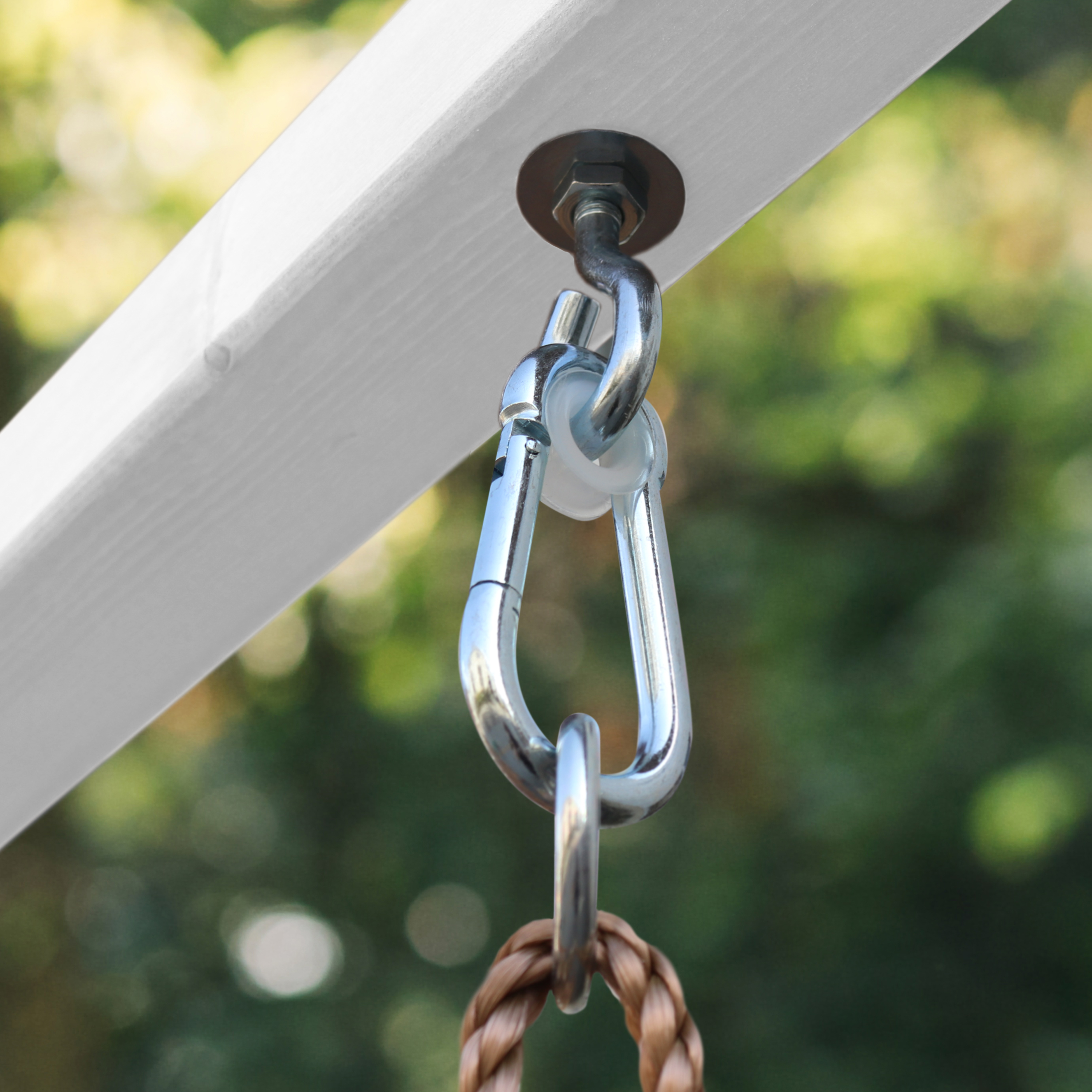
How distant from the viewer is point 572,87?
267 millimetres

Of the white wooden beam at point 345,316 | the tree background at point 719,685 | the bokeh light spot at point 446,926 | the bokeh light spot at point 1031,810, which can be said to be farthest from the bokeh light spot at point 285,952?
the white wooden beam at point 345,316

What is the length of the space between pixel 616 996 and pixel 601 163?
20 centimetres

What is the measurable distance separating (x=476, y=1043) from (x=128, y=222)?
7.04 feet

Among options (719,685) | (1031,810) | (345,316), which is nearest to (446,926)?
(719,685)

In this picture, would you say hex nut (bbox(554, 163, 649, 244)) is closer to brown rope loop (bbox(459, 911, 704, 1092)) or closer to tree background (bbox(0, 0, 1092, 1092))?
brown rope loop (bbox(459, 911, 704, 1092))

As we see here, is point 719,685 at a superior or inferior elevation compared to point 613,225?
inferior

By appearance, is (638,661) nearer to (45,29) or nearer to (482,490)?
(482,490)

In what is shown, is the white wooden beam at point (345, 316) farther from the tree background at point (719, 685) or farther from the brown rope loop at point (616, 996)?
the tree background at point (719, 685)

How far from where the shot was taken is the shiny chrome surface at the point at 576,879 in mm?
182

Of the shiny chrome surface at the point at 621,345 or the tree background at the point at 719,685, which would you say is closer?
the shiny chrome surface at the point at 621,345

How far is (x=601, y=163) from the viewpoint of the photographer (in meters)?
0.29

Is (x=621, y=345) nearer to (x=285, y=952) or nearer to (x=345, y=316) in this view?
(x=345, y=316)

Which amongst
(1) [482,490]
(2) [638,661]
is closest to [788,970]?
(1) [482,490]

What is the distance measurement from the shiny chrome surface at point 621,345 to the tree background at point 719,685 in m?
1.29
